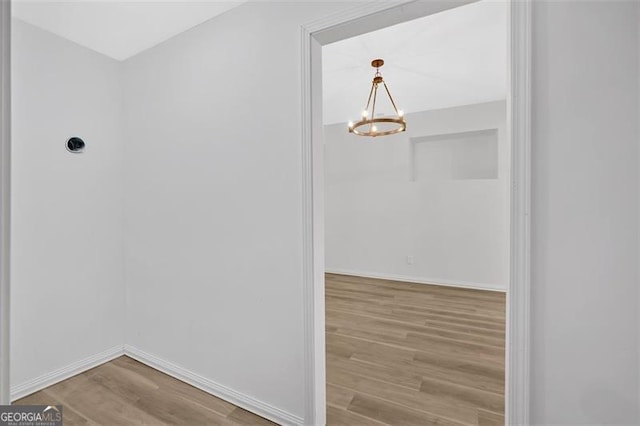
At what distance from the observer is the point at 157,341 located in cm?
233

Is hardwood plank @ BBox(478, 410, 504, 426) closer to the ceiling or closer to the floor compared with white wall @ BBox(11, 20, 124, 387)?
closer to the floor

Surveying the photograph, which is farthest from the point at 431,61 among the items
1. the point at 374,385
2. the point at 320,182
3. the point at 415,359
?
the point at 374,385

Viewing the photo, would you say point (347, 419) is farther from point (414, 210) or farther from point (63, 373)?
point (414, 210)

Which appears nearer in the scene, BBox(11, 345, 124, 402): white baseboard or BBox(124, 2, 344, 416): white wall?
BBox(124, 2, 344, 416): white wall

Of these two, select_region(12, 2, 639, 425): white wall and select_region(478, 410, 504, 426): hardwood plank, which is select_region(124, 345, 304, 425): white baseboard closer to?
select_region(12, 2, 639, 425): white wall

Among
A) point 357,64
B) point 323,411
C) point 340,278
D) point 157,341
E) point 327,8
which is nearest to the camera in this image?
point 327,8

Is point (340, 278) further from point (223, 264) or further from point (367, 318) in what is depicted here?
point (223, 264)

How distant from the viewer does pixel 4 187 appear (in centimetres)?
56

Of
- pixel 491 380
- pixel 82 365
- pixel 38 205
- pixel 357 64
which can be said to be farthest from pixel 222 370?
pixel 357 64

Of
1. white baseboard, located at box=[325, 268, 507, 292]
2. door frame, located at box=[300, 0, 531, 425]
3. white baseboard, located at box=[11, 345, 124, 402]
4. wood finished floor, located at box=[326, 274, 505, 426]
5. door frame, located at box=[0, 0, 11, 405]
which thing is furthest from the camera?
white baseboard, located at box=[325, 268, 507, 292]

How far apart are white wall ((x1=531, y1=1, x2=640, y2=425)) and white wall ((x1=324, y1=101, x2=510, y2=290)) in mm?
3121

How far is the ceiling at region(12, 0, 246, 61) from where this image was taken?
1853 millimetres

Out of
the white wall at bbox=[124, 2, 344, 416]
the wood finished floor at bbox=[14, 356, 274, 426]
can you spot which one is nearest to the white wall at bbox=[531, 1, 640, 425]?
the white wall at bbox=[124, 2, 344, 416]

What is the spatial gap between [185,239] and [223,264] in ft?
1.35
